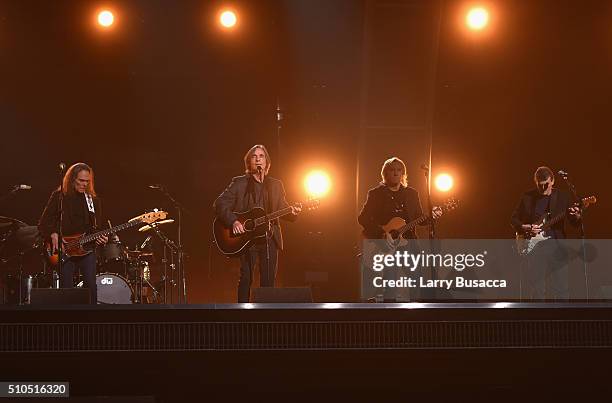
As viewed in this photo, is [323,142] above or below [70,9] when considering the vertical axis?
below

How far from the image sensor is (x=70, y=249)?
23.5 ft

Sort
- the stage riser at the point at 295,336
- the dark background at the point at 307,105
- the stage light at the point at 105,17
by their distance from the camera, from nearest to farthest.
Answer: the stage riser at the point at 295,336
the dark background at the point at 307,105
the stage light at the point at 105,17

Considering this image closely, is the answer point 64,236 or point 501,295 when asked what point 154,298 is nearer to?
point 64,236

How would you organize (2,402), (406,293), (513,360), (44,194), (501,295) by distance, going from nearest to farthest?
(2,402), (513,360), (406,293), (501,295), (44,194)

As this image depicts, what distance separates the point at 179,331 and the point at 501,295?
600cm

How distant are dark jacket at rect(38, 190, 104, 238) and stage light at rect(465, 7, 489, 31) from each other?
467cm

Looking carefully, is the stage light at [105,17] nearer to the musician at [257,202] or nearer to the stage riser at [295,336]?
the musician at [257,202]

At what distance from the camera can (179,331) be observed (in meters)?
3.72

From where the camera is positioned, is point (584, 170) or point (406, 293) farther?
point (584, 170)

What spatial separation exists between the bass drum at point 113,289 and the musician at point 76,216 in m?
1.10

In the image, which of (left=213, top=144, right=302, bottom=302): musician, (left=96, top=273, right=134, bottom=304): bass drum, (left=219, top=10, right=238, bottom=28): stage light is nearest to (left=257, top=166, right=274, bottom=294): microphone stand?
(left=213, top=144, right=302, bottom=302): musician

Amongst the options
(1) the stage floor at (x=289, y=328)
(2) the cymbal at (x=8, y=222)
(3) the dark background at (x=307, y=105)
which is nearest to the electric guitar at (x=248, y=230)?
(3) the dark background at (x=307, y=105)

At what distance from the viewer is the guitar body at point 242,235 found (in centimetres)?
666

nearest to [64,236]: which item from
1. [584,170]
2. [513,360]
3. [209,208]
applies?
[209,208]
